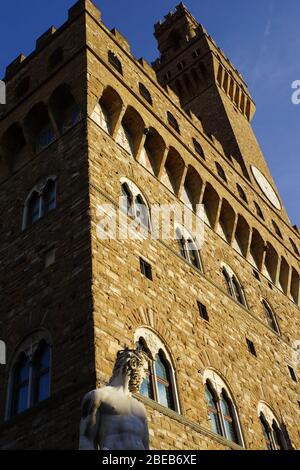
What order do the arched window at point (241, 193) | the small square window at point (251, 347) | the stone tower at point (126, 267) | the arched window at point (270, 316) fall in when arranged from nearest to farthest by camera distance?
the stone tower at point (126, 267)
the small square window at point (251, 347)
the arched window at point (270, 316)
the arched window at point (241, 193)

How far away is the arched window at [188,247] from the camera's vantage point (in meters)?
12.4

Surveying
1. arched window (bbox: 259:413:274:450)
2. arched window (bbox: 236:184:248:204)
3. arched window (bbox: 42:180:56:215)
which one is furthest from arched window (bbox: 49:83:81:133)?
arched window (bbox: 259:413:274:450)

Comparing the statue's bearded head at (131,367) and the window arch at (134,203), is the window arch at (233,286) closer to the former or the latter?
the window arch at (134,203)

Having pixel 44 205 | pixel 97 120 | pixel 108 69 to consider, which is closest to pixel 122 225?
pixel 44 205

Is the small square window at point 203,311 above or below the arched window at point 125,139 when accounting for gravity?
below

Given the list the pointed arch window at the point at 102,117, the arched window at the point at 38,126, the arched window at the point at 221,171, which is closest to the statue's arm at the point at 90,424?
the pointed arch window at the point at 102,117

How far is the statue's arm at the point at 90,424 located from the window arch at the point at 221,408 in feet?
16.7

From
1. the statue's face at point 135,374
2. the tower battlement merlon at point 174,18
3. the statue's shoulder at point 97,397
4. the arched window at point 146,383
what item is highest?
the tower battlement merlon at point 174,18

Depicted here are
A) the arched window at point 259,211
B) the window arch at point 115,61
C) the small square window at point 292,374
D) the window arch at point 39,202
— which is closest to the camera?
the window arch at point 39,202

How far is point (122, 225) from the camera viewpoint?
10.3 m

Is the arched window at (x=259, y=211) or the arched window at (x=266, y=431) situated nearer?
the arched window at (x=266, y=431)
